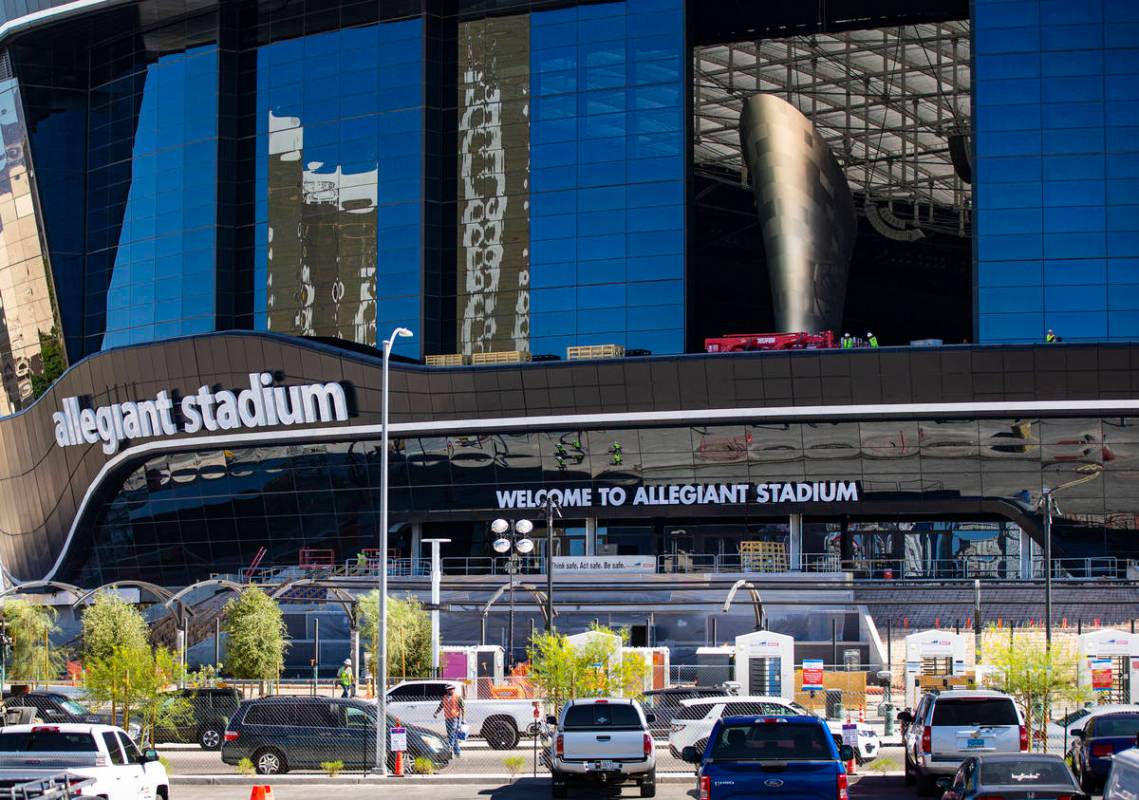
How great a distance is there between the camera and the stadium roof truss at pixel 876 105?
102250 millimetres

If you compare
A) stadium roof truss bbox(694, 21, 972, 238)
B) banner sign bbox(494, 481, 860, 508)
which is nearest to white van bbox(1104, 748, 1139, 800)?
banner sign bbox(494, 481, 860, 508)

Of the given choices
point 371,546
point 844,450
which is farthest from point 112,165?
point 844,450

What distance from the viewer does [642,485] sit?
88.6m

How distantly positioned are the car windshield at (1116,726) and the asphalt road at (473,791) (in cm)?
423

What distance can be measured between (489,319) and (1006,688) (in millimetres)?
55378

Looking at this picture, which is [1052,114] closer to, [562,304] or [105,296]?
[562,304]

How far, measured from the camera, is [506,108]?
94.3 m

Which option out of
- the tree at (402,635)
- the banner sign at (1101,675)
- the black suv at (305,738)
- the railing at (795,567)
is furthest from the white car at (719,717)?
the railing at (795,567)

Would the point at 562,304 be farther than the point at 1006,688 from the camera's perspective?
Yes

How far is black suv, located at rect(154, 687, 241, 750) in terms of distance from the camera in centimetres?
4769

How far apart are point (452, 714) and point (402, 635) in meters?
21.7

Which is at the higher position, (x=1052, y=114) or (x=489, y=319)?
(x=1052, y=114)

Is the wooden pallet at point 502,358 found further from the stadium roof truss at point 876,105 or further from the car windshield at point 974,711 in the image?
the car windshield at point 974,711

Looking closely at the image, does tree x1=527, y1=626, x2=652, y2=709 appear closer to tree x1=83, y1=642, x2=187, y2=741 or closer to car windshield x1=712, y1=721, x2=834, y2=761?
tree x1=83, y1=642, x2=187, y2=741
